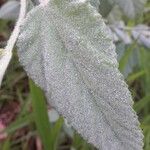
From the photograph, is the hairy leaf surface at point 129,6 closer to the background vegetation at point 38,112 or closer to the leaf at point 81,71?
the background vegetation at point 38,112

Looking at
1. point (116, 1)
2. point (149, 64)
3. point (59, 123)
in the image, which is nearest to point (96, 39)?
point (116, 1)

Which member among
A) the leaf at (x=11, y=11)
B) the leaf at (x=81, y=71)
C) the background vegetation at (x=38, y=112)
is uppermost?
the leaf at (x=81, y=71)

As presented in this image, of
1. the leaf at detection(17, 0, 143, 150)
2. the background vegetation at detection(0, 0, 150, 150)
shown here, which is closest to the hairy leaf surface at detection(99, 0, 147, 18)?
the background vegetation at detection(0, 0, 150, 150)

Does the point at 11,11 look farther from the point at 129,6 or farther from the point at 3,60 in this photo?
the point at 3,60

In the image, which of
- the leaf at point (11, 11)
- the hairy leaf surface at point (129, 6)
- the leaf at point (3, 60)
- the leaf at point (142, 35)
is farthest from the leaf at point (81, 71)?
the leaf at point (142, 35)

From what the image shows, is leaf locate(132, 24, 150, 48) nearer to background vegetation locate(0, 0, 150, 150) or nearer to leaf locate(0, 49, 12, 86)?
background vegetation locate(0, 0, 150, 150)

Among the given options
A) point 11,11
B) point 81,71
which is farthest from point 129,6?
point 81,71
